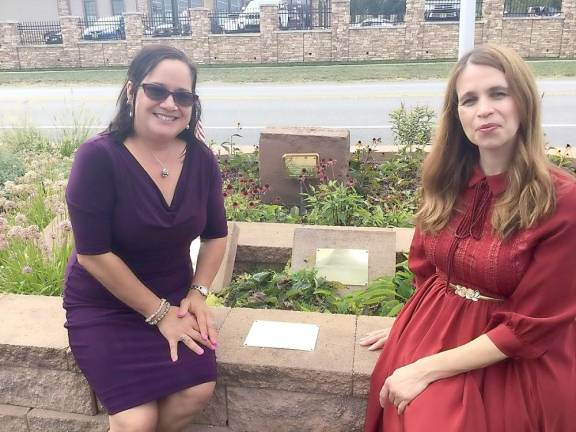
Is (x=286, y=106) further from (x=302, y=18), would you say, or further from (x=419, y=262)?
(x=302, y=18)

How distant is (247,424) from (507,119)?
1683 millimetres

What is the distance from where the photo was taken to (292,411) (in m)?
2.62

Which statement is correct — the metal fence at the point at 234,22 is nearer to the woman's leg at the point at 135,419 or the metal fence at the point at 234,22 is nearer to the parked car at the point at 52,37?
the parked car at the point at 52,37

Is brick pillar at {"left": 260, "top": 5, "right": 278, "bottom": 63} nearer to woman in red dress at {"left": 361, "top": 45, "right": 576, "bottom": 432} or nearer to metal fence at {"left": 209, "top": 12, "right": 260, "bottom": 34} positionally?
metal fence at {"left": 209, "top": 12, "right": 260, "bottom": 34}

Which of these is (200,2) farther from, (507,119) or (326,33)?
(507,119)

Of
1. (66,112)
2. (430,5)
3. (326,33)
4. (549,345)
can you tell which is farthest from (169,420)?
(430,5)

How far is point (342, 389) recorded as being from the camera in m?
2.51

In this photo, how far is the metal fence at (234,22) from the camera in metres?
25.4

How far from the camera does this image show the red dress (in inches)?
72.4

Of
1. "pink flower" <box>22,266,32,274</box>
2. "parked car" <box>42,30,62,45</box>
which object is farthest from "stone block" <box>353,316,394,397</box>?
"parked car" <box>42,30,62,45</box>

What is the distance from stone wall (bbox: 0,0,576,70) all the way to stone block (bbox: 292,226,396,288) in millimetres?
20472

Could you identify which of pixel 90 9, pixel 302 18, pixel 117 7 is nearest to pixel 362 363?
pixel 302 18

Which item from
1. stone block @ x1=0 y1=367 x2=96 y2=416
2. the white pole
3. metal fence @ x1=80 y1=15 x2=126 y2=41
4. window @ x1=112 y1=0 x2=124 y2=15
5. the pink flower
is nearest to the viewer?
stone block @ x1=0 y1=367 x2=96 y2=416

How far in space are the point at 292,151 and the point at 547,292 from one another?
3.68m
